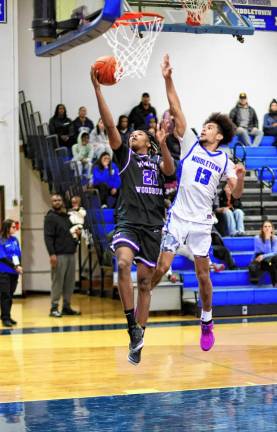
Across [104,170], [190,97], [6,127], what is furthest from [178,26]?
[190,97]

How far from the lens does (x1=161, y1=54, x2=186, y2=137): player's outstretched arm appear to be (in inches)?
331

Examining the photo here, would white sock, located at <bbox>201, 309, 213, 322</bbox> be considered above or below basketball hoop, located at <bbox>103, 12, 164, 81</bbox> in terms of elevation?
below

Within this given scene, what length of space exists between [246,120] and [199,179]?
42.3 ft

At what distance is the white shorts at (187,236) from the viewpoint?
29.2ft

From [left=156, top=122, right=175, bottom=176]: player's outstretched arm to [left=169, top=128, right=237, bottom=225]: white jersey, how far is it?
29 centimetres

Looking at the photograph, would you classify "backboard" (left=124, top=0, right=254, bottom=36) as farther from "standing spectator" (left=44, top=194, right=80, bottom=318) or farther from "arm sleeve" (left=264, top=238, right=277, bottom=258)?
"standing spectator" (left=44, top=194, right=80, bottom=318)

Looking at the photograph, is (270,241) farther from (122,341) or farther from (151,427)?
(151,427)

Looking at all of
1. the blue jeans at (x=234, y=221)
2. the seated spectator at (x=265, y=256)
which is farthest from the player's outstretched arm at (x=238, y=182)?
the blue jeans at (x=234, y=221)

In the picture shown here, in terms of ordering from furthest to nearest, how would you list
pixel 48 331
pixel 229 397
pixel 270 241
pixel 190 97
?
pixel 190 97
pixel 270 241
pixel 48 331
pixel 229 397

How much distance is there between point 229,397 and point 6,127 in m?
12.6

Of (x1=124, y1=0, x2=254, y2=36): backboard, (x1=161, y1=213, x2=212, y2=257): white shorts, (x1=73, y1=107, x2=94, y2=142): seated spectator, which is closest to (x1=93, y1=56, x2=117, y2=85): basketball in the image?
(x1=161, y1=213, x2=212, y2=257): white shorts

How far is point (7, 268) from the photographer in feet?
46.0

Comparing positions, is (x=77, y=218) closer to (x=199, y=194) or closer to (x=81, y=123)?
(x=81, y=123)

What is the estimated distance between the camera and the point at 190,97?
22609 mm
